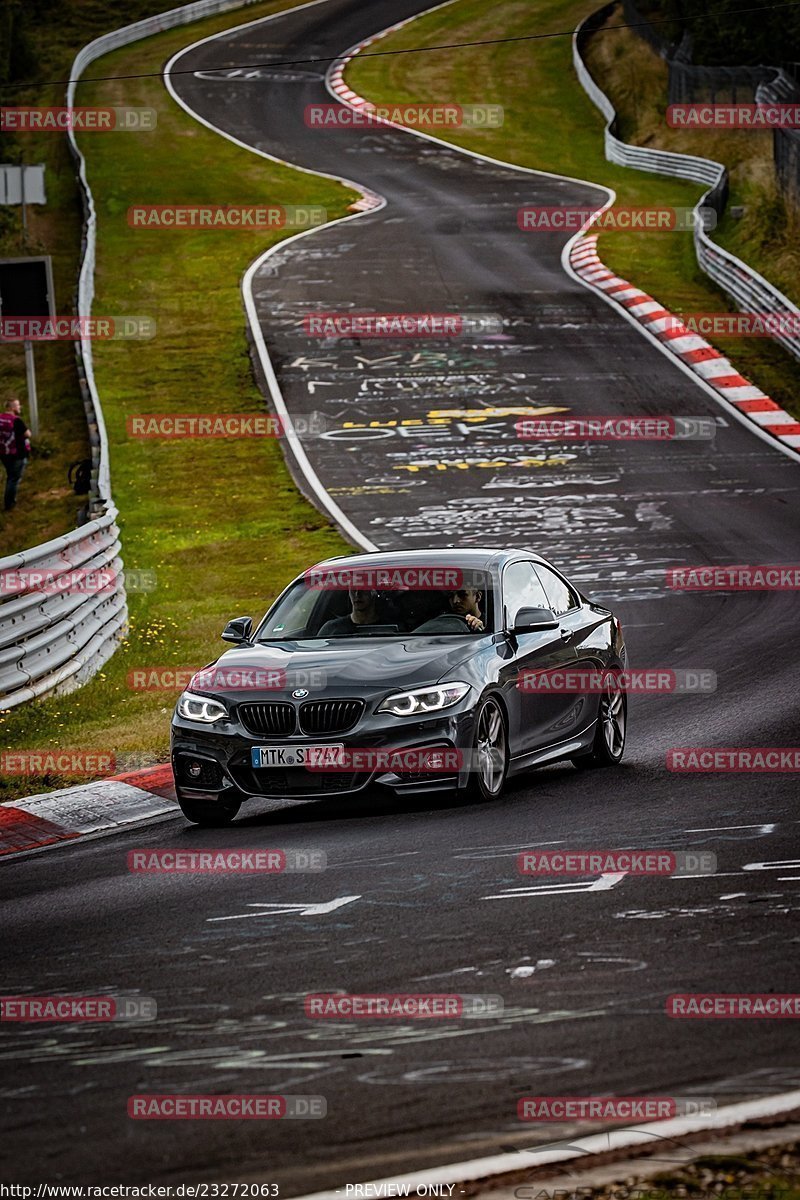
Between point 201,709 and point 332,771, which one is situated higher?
point 201,709

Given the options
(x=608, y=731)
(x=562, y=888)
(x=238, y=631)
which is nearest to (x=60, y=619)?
(x=238, y=631)

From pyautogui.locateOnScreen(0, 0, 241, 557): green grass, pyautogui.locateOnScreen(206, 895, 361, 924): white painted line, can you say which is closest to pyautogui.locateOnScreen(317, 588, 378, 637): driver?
pyautogui.locateOnScreen(206, 895, 361, 924): white painted line

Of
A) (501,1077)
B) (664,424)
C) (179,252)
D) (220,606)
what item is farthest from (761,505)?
(179,252)

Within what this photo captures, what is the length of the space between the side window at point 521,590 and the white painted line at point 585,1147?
651 cm

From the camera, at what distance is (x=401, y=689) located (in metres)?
10.6

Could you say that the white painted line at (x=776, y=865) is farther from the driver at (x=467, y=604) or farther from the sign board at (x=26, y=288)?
the sign board at (x=26, y=288)

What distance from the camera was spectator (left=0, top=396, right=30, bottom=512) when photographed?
28.7m

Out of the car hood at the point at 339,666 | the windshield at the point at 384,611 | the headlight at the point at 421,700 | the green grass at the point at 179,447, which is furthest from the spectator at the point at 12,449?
the headlight at the point at 421,700

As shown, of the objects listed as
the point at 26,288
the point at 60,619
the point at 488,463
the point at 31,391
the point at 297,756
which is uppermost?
the point at 297,756

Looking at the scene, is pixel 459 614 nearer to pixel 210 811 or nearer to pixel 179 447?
pixel 210 811

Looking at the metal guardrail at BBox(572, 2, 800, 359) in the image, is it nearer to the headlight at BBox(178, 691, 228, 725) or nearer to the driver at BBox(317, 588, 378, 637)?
the driver at BBox(317, 588, 378, 637)

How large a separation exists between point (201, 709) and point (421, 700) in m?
1.36

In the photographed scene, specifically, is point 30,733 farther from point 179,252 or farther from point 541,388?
point 179,252

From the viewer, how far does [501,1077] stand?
586 cm
